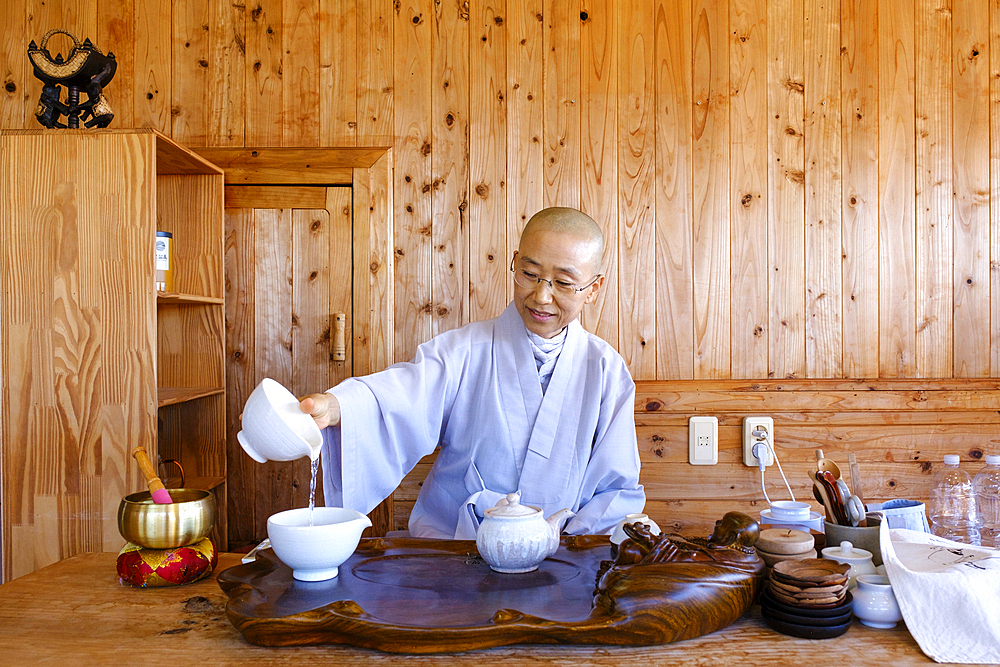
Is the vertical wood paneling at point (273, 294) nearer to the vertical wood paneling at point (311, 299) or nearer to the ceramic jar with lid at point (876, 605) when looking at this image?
the vertical wood paneling at point (311, 299)

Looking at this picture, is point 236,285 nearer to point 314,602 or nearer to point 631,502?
point 631,502

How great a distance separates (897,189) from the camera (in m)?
2.45

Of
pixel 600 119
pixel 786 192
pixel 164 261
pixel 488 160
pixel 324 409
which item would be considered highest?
pixel 600 119

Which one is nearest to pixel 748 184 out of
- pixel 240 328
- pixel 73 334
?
pixel 240 328

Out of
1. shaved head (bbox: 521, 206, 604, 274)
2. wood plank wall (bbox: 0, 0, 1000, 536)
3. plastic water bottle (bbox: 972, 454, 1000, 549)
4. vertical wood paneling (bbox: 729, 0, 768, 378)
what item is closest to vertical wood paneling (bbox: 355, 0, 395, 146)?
wood plank wall (bbox: 0, 0, 1000, 536)

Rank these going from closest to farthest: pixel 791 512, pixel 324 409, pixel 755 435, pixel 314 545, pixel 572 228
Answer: pixel 314 545, pixel 324 409, pixel 791 512, pixel 572 228, pixel 755 435

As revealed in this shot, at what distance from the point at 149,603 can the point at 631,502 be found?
1.05 m

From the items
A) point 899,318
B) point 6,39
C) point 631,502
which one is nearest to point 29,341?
point 6,39

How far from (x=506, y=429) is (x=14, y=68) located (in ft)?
6.65

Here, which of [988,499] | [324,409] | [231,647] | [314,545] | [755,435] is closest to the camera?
[231,647]

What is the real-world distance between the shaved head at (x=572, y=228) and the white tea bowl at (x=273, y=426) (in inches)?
31.2

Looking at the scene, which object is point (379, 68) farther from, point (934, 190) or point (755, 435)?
point (934, 190)

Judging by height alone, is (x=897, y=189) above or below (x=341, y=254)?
above

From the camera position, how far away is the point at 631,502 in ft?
5.77
